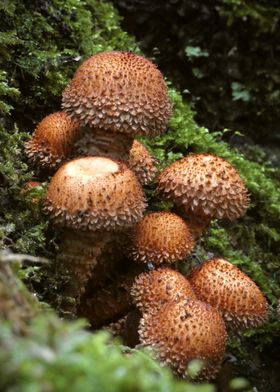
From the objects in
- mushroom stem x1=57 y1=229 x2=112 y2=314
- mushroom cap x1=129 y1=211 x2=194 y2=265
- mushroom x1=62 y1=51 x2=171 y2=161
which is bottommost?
mushroom stem x1=57 y1=229 x2=112 y2=314

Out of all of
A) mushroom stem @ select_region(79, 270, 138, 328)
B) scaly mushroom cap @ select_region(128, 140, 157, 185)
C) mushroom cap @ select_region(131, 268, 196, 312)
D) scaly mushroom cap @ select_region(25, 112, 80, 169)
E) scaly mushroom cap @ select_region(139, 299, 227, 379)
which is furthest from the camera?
mushroom stem @ select_region(79, 270, 138, 328)

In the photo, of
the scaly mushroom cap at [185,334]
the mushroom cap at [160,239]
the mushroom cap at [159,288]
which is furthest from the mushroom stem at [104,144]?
the scaly mushroom cap at [185,334]

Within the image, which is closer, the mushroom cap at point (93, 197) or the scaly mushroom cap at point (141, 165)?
the mushroom cap at point (93, 197)

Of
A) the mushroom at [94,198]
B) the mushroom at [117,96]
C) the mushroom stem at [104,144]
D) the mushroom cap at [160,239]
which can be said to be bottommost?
the mushroom cap at [160,239]

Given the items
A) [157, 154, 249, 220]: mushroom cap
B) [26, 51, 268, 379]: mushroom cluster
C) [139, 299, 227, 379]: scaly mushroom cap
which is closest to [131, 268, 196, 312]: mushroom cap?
[26, 51, 268, 379]: mushroom cluster

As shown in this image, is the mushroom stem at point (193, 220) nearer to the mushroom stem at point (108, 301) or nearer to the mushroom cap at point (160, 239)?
the mushroom cap at point (160, 239)

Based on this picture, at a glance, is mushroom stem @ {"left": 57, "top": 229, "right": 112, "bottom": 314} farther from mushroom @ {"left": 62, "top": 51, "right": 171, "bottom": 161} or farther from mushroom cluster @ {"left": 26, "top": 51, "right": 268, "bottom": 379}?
mushroom @ {"left": 62, "top": 51, "right": 171, "bottom": 161}

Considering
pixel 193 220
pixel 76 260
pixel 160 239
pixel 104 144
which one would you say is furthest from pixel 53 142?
pixel 193 220
